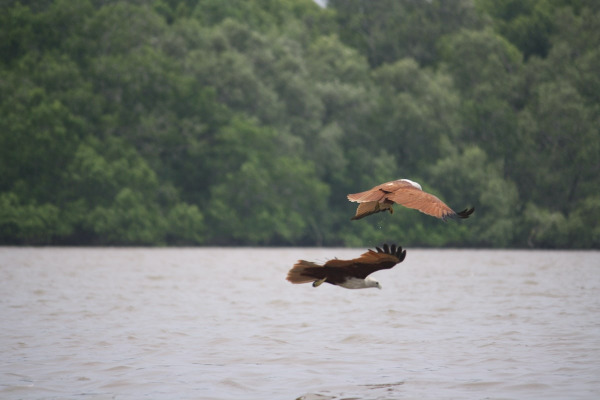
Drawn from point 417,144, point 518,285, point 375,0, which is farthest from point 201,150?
point 518,285

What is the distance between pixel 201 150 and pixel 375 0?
22.0 meters

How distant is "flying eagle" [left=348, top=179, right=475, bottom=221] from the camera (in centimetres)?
1063

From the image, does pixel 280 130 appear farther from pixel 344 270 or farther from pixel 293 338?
pixel 344 270

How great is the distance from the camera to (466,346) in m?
17.7

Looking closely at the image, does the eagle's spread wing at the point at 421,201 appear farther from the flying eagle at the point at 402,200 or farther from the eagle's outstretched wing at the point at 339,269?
the eagle's outstretched wing at the point at 339,269

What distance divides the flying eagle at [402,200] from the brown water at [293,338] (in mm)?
2845

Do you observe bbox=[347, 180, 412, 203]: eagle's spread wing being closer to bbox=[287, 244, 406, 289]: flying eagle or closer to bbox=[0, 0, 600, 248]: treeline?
bbox=[287, 244, 406, 289]: flying eagle

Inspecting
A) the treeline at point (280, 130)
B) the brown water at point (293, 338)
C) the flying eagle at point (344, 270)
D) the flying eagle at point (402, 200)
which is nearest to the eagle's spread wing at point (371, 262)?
the flying eagle at point (344, 270)

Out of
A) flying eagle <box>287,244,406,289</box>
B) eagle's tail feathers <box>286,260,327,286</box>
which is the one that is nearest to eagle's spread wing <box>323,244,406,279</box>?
flying eagle <box>287,244,406,289</box>

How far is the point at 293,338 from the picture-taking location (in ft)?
61.2

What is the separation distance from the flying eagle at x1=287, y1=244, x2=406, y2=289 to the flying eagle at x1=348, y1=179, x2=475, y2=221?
694 millimetres

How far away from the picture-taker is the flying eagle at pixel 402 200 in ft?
34.9

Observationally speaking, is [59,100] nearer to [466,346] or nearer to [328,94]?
[328,94]

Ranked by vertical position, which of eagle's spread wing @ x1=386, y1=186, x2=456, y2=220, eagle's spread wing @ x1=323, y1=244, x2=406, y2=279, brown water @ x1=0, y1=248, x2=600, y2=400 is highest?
eagle's spread wing @ x1=386, y1=186, x2=456, y2=220
